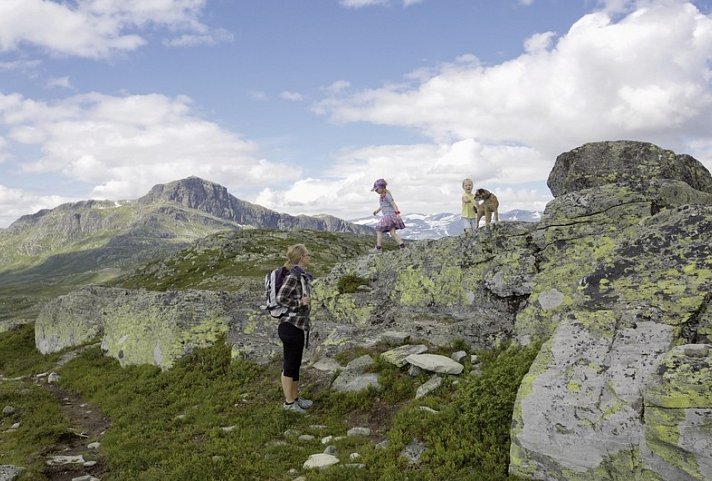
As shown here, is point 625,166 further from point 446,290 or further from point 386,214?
point 446,290

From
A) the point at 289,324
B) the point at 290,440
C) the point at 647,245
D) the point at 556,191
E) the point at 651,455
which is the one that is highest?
the point at 556,191

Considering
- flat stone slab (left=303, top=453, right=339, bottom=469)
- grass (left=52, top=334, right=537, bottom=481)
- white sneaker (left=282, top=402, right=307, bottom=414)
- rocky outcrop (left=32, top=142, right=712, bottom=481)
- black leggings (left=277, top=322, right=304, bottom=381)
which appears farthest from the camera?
white sneaker (left=282, top=402, right=307, bottom=414)

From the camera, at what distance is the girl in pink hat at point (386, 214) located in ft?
75.2

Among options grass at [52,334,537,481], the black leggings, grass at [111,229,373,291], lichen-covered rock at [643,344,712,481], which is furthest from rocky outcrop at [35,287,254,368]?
grass at [111,229,373,291]

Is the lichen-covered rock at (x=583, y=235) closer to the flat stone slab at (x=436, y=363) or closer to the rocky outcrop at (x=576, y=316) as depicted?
the rocky outcrop at (x=576, y=316)

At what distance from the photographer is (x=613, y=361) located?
8812 mm

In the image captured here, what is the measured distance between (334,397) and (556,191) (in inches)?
813

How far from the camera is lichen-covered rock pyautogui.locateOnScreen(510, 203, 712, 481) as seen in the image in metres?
8.02

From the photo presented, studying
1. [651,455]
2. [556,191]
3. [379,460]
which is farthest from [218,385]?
[556,191]

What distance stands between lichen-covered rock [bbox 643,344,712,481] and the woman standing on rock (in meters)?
9.04

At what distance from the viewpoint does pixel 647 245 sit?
Result: 11.4 metres

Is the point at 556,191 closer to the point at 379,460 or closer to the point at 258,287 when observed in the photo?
the point at 379,460

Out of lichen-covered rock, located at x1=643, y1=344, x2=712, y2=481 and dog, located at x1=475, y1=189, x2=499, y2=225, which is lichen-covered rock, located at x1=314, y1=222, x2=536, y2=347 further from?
lichen-covered rock, located at x1=643, y1=344, x2=712, y2=481

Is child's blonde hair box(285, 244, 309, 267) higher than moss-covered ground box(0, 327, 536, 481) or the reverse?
higher
